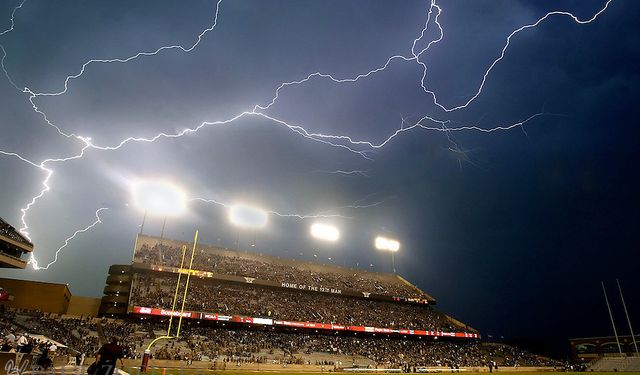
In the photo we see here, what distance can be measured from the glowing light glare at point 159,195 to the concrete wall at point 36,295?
1391 cm

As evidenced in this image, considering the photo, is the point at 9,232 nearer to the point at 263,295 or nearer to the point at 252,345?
the point at 252,345

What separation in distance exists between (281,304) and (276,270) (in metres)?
8.65

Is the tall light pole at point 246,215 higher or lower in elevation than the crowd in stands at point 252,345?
higher

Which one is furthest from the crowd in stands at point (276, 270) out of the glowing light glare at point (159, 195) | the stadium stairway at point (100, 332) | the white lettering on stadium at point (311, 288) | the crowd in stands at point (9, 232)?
the crowd in stands at point (9, 232)

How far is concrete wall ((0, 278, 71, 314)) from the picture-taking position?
4719cm

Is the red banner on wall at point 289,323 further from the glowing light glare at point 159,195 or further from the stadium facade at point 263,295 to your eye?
the glowing light glare at point 159,195

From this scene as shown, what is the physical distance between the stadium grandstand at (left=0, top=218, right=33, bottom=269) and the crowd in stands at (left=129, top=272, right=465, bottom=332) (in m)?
11.8

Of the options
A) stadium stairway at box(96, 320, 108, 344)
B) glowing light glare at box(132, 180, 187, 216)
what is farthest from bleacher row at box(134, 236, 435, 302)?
stadium stairway at box(96, 320, 108, 344)

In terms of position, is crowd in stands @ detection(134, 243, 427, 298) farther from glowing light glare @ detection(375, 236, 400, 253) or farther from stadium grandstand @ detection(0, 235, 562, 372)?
glowing light glare @ detection(375, 236, 400, 253)

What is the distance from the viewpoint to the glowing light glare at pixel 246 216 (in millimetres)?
60969

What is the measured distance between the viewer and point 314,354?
151 ft

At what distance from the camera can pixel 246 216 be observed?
61844 mm

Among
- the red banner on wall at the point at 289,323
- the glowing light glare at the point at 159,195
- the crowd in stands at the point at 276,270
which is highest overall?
the glowing light glare at the point at 159,195

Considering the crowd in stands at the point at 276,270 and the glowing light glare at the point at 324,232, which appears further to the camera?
the glowing light glare at the point at 324,232
